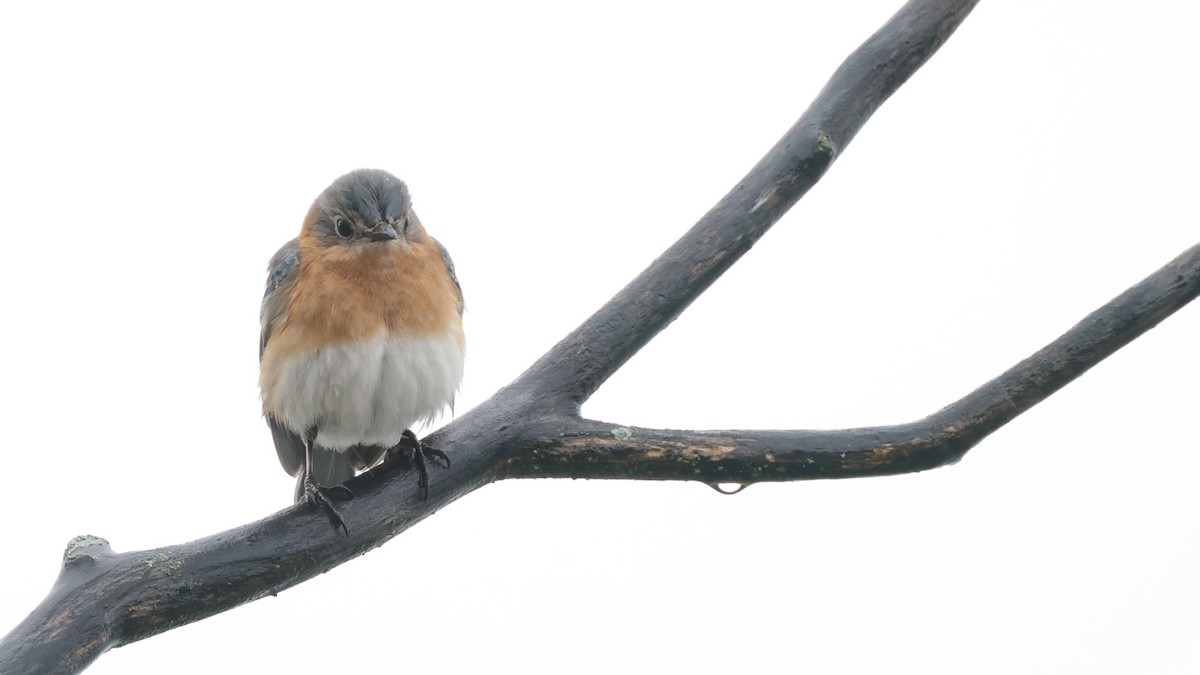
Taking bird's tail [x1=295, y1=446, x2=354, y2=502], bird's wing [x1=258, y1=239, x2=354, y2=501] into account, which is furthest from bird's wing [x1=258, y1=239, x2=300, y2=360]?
bird's tail [x1=295, y1=446, x2=354, y2=502]

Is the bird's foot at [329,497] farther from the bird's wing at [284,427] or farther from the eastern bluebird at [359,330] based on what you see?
the bird's wing at [284,427]

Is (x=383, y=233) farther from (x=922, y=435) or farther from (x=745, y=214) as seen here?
(x=922, y=435)

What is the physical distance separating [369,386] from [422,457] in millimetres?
425

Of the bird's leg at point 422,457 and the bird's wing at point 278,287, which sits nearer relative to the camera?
the bird's leg at point 422,457

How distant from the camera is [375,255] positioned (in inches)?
184

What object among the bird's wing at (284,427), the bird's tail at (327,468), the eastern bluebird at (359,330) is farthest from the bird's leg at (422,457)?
the bird's tail at (327,468)

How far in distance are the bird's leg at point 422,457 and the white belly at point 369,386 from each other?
225 mm

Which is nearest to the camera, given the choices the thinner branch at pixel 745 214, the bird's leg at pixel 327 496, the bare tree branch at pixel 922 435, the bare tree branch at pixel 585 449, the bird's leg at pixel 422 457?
the bare tree branch at pixel 585 449

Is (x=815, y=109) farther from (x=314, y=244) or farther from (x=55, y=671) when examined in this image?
(x=55, y=671)

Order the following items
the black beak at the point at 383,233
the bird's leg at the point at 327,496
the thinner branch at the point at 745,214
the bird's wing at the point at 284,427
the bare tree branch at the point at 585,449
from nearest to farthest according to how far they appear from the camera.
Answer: the bare tree branch at the point at 585,449, the bird's leg at the point at 327,496, the thinner branch at the point at 745,214, the black beak at the point at 383,233, the bird's wing at the point at 284,427

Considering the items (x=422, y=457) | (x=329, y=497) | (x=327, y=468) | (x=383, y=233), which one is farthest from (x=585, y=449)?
(x=327, y=468)

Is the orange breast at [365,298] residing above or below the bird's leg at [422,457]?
above

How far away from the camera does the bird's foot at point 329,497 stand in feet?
13.3

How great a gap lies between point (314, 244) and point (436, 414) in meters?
0.83
